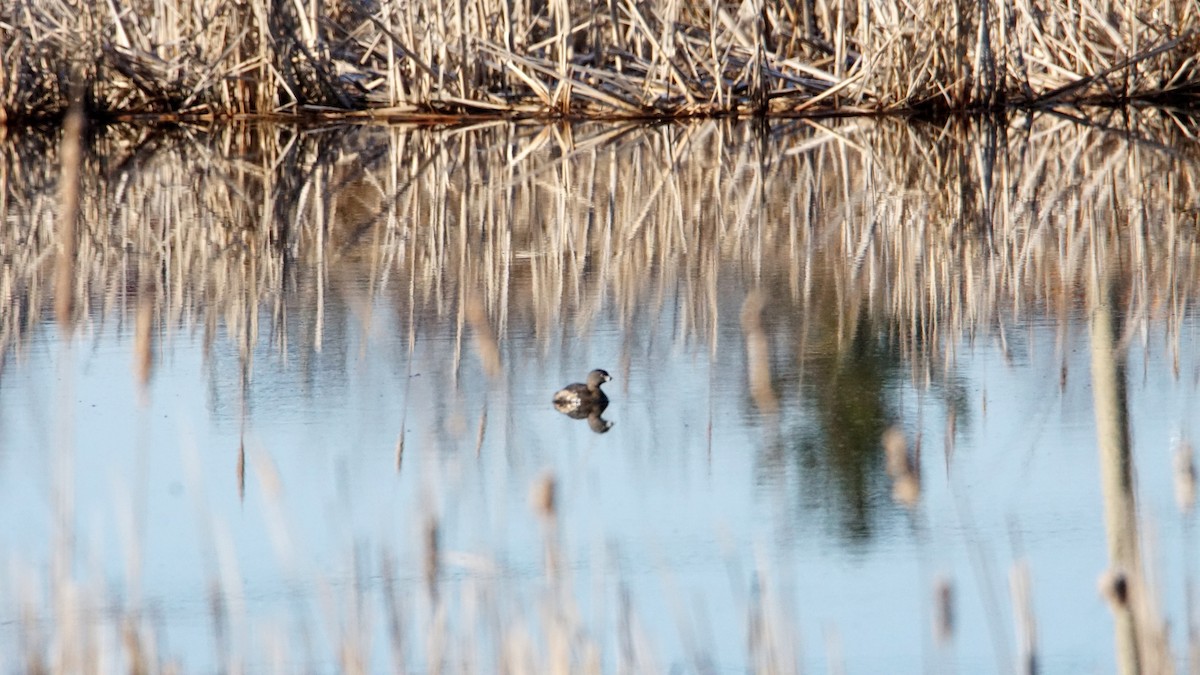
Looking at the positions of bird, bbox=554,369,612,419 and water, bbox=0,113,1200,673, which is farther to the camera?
bird, bbox=554,369,612,419

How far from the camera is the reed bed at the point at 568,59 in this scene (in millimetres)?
10352

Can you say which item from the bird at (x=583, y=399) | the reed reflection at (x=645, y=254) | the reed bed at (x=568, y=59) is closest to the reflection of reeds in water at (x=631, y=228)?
the reed reflection at (x=645, y=254)

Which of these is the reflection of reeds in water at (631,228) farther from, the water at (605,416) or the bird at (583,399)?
the bird at (583,399)

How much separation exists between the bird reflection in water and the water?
3cm

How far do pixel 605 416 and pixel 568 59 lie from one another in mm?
7176

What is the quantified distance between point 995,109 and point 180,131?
181 inches

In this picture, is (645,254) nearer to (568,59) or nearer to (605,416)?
(605,416)

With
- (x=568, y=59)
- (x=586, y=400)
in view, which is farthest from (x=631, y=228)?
(x=568, y=59)

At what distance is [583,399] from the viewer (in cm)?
382

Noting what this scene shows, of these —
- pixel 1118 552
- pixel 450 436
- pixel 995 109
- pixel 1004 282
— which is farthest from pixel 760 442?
pixel 995 109

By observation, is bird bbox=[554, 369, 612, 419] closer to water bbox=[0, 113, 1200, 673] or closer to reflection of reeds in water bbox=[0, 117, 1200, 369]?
water bbox=[0, 113, 1200, 673]

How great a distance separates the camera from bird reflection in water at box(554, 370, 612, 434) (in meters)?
3.78

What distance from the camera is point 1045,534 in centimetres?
297

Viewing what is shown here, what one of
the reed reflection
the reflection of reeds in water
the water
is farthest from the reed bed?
the water
